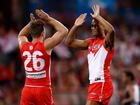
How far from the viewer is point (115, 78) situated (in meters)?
24.1

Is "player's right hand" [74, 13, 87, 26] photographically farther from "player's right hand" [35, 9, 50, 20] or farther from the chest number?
the chest number

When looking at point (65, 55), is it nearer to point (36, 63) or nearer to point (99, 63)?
point (99, 63)

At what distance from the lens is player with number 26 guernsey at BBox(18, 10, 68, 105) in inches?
594

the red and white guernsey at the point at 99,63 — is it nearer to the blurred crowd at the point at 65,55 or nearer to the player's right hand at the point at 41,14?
the player's right hand at the point at 41,14

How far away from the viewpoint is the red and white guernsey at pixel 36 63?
15.1 m

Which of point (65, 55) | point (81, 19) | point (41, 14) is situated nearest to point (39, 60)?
point (41, 14)

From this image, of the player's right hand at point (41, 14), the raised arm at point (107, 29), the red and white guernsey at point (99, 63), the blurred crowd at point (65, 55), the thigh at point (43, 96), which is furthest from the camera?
the blurred crowd at point (65, 55)

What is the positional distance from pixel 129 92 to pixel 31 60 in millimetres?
4225

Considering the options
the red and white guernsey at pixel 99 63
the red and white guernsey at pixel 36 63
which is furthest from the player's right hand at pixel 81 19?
the red and white guernsey at pixel 36 63

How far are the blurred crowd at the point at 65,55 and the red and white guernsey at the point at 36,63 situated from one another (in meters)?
6.54

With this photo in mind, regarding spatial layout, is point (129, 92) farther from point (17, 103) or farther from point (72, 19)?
point (72, 19)

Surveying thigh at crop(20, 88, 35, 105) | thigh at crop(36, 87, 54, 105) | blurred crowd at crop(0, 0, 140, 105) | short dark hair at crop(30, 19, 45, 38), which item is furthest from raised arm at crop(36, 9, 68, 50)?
blurred crowd at crop(0, 0, 140, 105)

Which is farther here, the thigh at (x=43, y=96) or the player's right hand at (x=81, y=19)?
the player's right hand at (x=81, y=19)

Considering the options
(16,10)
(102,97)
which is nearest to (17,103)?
(16,10)
